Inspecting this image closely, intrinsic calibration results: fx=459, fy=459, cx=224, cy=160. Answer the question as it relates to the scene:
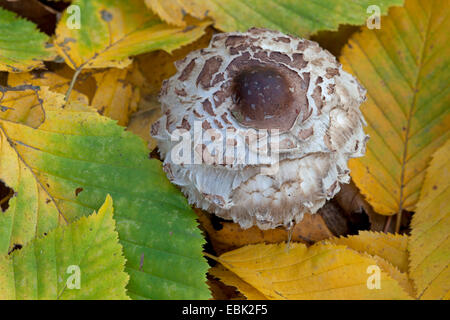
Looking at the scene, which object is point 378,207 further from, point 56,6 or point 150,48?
point 56,6

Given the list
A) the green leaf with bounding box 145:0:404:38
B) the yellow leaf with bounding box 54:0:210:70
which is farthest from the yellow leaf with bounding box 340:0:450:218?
the yellow leaf with bounding box 54:0:210:70

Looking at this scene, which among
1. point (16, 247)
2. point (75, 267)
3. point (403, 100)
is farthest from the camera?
point (403, 100)

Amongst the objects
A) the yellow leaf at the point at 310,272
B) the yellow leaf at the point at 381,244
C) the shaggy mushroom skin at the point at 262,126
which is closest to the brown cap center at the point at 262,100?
the shaggy mushroom skin at the point at 262,126

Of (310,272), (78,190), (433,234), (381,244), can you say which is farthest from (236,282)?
(433,234)

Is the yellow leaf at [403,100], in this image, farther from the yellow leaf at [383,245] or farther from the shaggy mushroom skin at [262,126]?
the shaggy mushroom skin at [262,126]

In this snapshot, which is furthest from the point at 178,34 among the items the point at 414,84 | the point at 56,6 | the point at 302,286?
the point at 302,286

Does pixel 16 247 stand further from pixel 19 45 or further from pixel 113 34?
pixel 113 34

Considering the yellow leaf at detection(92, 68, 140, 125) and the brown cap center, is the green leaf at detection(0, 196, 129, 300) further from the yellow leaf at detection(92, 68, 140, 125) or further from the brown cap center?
the yellow leaf at detection(92, 68, 140, 125)
